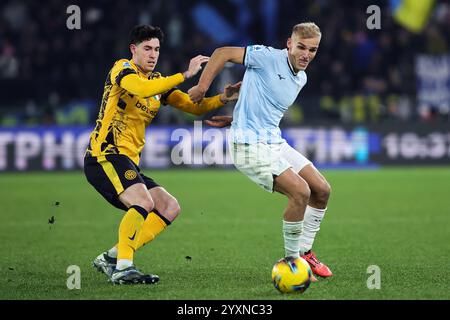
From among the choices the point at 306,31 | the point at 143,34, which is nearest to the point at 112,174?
the point at 143,34

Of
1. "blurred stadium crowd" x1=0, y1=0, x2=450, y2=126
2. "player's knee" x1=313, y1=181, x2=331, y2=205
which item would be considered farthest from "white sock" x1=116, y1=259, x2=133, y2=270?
"blurred stadium crowd" x1=0, y1=0, x2=450, y2=126

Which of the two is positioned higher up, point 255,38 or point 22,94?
point 255,38

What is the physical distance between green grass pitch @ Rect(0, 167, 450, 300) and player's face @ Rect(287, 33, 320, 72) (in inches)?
70.9

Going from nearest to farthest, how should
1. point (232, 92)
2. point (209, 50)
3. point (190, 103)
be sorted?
1. point (232, 92)
2. point (190, 103)
3. point (209, 50)

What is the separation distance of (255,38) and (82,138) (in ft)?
18.2

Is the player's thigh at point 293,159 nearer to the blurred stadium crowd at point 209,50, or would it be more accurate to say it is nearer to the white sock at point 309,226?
the white sock at point 309,226

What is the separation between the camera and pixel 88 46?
72.8 feet

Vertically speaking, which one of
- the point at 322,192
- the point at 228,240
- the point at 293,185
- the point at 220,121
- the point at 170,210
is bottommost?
the point at 228,240

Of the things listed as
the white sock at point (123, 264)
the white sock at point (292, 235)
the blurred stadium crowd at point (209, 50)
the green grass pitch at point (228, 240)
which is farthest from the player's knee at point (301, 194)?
the blurred stadium crowd at point (209, 50)

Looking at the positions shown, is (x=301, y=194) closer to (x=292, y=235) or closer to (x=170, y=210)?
(x=292, y=235)

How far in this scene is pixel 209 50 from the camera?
2183cm

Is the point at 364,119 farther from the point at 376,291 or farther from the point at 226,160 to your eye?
the point at 376,291

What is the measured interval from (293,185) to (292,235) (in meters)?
0.42
